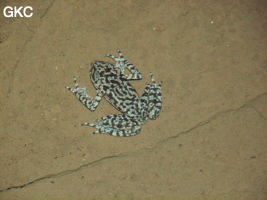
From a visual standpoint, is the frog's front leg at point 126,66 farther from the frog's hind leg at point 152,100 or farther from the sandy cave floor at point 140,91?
the frog's hind leg at point 152,100

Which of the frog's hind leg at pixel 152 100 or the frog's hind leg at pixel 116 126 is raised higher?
the frog's hind leg at pixel 152 100

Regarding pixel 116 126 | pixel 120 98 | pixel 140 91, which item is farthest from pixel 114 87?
pixel 116 126

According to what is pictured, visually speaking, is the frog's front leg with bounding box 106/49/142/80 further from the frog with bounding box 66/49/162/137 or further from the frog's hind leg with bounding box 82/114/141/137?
the frog's hind leg with bounding box 82/114/141/137

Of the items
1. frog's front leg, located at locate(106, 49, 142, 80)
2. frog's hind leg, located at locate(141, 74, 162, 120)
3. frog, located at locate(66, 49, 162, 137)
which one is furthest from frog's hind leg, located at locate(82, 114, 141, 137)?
frog's front leg, located at locate(106, 49, 142, 80)

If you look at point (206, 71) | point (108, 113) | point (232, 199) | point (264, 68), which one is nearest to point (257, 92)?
point (264, 68)

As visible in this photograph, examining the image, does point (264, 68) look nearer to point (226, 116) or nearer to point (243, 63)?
point (243, 63)

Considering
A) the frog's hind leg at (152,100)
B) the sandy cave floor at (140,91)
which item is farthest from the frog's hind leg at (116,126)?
the frog's hind leg at (152,100)
